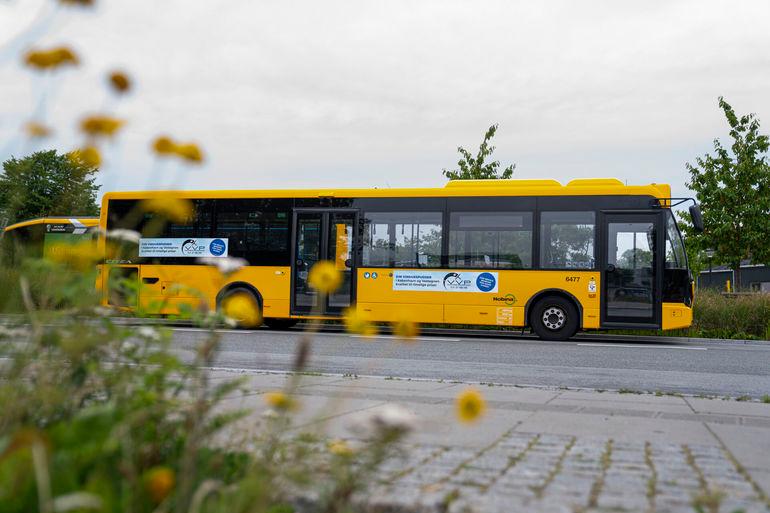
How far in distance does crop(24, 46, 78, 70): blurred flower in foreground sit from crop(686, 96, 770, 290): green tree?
2876cm

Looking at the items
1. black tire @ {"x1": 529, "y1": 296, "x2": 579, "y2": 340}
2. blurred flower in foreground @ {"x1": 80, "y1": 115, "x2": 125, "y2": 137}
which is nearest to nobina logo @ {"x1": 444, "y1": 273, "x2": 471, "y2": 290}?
black tire @ {"x1": 529, "y1": 296, "x2": 579, "y2": 340}

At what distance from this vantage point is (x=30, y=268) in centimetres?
300

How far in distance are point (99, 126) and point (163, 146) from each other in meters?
0.20

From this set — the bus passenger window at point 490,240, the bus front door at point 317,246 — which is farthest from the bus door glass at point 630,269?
the bus front door at point 317,246

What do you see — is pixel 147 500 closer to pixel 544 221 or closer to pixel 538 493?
pixel 538 493

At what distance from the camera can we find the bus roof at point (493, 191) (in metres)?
15.2

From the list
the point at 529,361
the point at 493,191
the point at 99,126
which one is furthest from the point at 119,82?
the point at 493,191

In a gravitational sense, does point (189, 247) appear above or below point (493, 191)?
below

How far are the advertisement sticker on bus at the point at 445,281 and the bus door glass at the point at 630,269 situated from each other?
223 cm

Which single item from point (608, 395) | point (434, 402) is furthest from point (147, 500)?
point (608, 395)

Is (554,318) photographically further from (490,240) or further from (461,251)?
(461,251)

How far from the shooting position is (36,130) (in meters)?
2.82

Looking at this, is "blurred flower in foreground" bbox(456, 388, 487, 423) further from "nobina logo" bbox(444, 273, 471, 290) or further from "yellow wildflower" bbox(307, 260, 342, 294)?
"nobina logo" bbox(444, 273, 471, 290)

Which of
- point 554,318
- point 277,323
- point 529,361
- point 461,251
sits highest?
point 461,251
